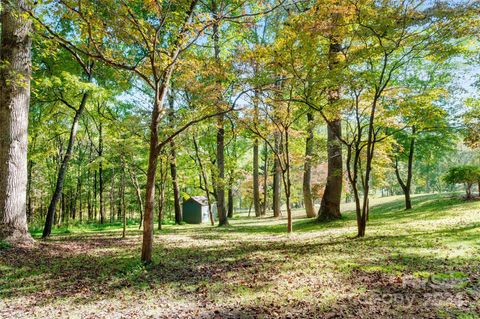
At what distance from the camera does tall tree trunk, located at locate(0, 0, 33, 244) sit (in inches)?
246

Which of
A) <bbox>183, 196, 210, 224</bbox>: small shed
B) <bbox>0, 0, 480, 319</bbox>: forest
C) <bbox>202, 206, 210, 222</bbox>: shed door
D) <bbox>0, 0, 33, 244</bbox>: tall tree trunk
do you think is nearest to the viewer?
<bbox>0, 0, 480, 319</bbox>: forest

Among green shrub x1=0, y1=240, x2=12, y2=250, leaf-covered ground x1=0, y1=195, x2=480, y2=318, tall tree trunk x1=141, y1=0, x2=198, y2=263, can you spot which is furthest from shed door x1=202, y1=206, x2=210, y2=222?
tall tree trunk x1=141, y1=0, x2=198, y2=263

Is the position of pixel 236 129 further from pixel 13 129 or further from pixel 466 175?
pixel 466 175

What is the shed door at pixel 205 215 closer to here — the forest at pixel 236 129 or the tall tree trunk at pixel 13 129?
the forest at pixel 236 129

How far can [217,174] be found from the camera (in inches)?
585

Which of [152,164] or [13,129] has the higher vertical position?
[13,129]

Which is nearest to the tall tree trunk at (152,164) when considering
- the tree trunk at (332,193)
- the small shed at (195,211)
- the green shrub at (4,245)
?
the green shrub at (4,245)

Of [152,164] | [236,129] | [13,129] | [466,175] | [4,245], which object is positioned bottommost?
[4,245]

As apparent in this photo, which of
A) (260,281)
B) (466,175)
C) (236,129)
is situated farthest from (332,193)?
(260,281)

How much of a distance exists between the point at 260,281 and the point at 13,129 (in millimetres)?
6164

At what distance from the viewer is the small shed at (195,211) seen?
20428 mm

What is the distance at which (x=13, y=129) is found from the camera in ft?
21.1

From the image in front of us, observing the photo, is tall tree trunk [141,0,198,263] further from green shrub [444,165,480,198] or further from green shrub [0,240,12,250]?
green shrub [444,165,480,198]

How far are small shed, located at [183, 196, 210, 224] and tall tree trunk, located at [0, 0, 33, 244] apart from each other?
14.0 metres
